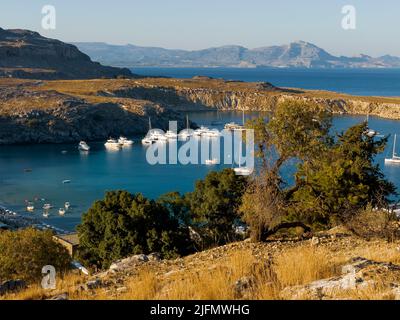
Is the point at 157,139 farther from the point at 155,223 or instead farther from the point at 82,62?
the point at 82,62

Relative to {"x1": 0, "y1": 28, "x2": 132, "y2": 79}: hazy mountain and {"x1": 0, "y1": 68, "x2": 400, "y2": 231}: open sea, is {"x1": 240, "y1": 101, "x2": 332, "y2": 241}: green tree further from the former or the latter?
{"x1": 0, "y1": 28, "x2": 132, "y2": 79}: hazy mountain

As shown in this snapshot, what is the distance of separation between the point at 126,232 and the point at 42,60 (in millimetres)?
158566

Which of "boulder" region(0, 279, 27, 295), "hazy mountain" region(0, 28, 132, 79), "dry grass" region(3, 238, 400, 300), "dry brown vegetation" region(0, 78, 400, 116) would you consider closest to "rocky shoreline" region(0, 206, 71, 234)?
"boulder" region(0, 279, 27, 295)

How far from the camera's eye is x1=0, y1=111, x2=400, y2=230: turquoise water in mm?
54344

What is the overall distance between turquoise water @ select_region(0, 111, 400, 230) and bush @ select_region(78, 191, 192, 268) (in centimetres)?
1910

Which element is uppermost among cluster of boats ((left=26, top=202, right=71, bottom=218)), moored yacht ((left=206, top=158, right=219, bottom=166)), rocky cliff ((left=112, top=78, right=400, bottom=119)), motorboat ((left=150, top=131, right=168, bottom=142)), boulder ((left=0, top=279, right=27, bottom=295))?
rocky cliff ((left=112, top=78, right=400, bottom=119))

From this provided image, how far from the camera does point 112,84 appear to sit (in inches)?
5413

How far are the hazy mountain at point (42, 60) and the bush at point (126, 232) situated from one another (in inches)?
4916

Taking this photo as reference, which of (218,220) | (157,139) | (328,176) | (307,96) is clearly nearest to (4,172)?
(157,139)

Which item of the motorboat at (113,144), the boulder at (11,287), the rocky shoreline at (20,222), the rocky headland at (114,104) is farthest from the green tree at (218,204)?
the rocky headland at (114,104)

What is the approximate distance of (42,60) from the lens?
557ft

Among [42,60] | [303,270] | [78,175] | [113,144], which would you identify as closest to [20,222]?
[78,175]

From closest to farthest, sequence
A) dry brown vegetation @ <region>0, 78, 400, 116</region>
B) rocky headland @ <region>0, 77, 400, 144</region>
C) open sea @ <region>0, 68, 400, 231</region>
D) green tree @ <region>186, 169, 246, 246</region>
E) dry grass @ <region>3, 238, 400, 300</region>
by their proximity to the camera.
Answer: dry grass @ <region>3, 238, 400, 300</region>, green tree @ <region>186, 169, 246, 246</region>, open sea @ <region>0, 68, 400, 231</region>, rocky headland @ <region>0, 77, 400, 144</region>, dry brown vegetation @ <region>0, 78, 400, 116</region>

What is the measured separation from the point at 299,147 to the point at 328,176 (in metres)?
3.04
